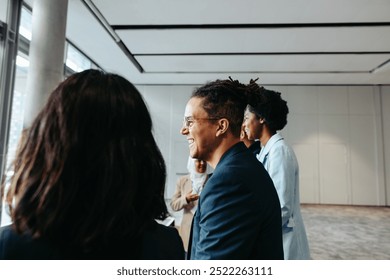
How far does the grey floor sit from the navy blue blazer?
2747 mm

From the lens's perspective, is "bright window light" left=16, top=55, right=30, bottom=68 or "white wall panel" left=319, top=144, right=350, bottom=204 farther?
"white wall panel" left=319, top=144, right=350, bottom=204

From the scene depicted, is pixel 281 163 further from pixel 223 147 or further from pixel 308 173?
pixel 308 173

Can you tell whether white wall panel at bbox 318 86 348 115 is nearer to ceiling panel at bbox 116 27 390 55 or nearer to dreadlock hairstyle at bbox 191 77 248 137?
ceiling panel at bbox 116 27 390 55

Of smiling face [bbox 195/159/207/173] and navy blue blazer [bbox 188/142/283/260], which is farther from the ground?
smiling face [bbox 195/159/207/173]

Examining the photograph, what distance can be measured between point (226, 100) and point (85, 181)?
1.90 feet

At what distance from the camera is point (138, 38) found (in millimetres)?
4020

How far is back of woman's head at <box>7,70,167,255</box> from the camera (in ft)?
1.45

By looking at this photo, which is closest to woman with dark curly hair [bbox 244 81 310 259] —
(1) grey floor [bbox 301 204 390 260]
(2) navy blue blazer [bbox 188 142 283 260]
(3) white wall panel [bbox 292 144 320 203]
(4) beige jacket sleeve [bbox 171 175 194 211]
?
(2) navy blue blazer [bbox 188 142 283 260]

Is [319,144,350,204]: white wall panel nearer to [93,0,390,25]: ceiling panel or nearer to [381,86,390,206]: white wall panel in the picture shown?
[381,86,390,206]: white wall panel

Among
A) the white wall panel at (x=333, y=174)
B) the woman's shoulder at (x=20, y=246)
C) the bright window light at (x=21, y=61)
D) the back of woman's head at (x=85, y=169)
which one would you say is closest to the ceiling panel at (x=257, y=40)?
the bright window light at (x=21, y=61)

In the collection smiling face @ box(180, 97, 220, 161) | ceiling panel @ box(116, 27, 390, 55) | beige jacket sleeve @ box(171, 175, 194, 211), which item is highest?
ceiling panel @ box(116, 27, 390, 55)

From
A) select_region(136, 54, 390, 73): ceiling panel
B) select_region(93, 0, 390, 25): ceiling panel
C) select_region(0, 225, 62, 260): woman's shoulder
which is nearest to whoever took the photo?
select_region(0, 225, 62, 260): woman's shoulder

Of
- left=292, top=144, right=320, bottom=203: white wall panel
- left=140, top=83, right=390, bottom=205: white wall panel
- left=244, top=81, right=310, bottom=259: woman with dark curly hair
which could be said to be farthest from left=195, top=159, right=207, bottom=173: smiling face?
left=292, top=144, right=320, bottom=203: white wall panel

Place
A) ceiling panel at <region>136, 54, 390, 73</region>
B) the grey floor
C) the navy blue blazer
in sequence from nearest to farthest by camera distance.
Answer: the navy blue blazer < the grey floor < ceiling panel at <region>136, 54, 390, 73</region>
